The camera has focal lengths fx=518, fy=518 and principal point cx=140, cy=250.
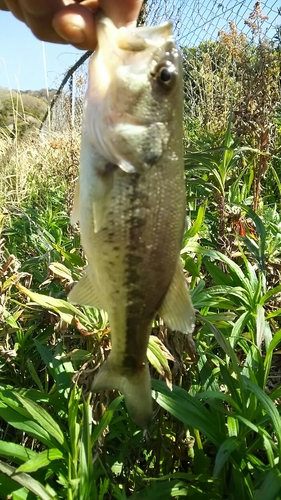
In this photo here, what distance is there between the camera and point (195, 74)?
6172 millimetres

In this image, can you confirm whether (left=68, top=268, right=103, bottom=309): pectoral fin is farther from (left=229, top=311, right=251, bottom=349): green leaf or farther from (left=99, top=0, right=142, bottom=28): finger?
(left=229, top=311, right=251, bottom=349): green leaf

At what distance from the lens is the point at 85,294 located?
1.34 m

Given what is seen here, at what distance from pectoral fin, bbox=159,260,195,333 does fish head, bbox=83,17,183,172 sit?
0.29 m

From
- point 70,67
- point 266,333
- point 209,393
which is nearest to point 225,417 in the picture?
point 209,393

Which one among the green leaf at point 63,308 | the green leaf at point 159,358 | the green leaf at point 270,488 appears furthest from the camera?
the green leaf at point 63,308

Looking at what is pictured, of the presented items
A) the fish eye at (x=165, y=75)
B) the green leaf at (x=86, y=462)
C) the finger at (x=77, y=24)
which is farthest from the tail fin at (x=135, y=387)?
the finger at (x=77, y=24)

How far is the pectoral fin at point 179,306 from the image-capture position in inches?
49.8

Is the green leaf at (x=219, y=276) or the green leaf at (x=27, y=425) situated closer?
Result: the green leaf at (x=27, y=425)

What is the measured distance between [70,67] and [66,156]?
258cm

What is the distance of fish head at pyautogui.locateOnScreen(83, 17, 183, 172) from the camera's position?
4.06 ft

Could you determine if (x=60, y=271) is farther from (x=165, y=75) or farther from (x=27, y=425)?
(x=165, y=75)

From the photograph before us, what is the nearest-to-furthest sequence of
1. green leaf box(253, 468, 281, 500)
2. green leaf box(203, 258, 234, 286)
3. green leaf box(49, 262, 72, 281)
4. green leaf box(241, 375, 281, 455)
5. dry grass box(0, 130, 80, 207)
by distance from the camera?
green leaf box(253, 468, 281, 500) → green leaf box(241, 375, 281, 455) → green leaf box(49, 262, 72, 281) → green leaf box(203, 258, 234, 286) → dry grass box(0, 130, 80, 207)

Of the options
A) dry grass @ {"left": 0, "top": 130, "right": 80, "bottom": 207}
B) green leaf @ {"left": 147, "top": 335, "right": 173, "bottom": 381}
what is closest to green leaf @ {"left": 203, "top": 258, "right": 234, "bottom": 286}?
green leaf @ {"left": 147, "top": 335, "right": 173, "bottom": 381}

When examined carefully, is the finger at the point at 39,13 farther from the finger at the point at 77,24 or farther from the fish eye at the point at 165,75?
the fish eye at the point at 165,75
